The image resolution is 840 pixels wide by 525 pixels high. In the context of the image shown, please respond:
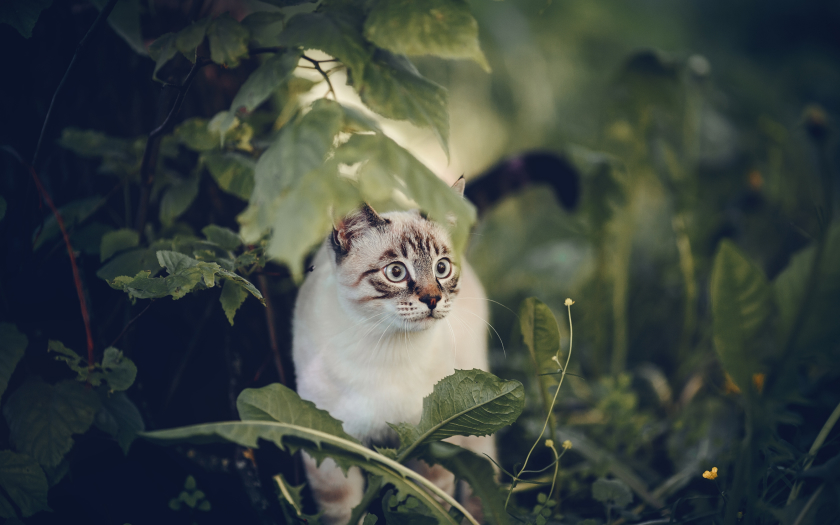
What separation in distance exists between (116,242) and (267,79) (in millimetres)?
478

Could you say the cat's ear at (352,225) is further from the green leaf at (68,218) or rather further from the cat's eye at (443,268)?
the green leaf at (68,218)

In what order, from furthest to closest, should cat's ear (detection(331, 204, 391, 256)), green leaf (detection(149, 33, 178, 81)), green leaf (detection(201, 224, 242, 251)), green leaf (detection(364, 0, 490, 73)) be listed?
1. cat's ear (detection(331, 204, 391, 256))
2. green leaf (detection(201, 224, 242, 251))
3. green leaf (detection(149, 33, 178, 81))
4. green leaf (detection(364, 0, 490, 73))

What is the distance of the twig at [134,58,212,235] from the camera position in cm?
82

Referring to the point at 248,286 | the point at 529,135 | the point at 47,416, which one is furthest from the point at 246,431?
the point at 529,135

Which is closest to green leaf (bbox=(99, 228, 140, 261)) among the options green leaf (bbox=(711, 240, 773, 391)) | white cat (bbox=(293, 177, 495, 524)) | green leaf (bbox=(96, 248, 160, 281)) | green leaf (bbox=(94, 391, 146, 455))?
green leaf (bbox=(96, 248, 160, 281))

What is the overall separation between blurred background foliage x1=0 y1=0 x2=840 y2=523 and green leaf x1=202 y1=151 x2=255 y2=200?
22cm

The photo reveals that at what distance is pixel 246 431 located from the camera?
746 millimetres

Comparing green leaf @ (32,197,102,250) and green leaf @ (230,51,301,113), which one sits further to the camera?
green leaf @ (32,197,102,250)

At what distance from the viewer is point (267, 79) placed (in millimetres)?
727

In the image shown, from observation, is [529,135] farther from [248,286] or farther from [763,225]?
[248,286]

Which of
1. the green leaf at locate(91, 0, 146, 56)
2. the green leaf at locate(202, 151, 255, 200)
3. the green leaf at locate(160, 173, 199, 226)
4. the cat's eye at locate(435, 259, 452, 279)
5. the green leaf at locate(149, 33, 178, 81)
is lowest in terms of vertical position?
the cat's eye at locate(435, 259, 452, 279)

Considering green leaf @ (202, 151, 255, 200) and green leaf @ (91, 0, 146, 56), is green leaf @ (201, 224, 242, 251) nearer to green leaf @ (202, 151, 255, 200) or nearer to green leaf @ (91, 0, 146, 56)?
green leaf @ (202, 151, 255, 200)

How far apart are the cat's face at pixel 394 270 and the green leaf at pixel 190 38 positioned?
0.41m

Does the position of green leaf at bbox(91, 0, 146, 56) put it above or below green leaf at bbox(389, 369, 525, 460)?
above
